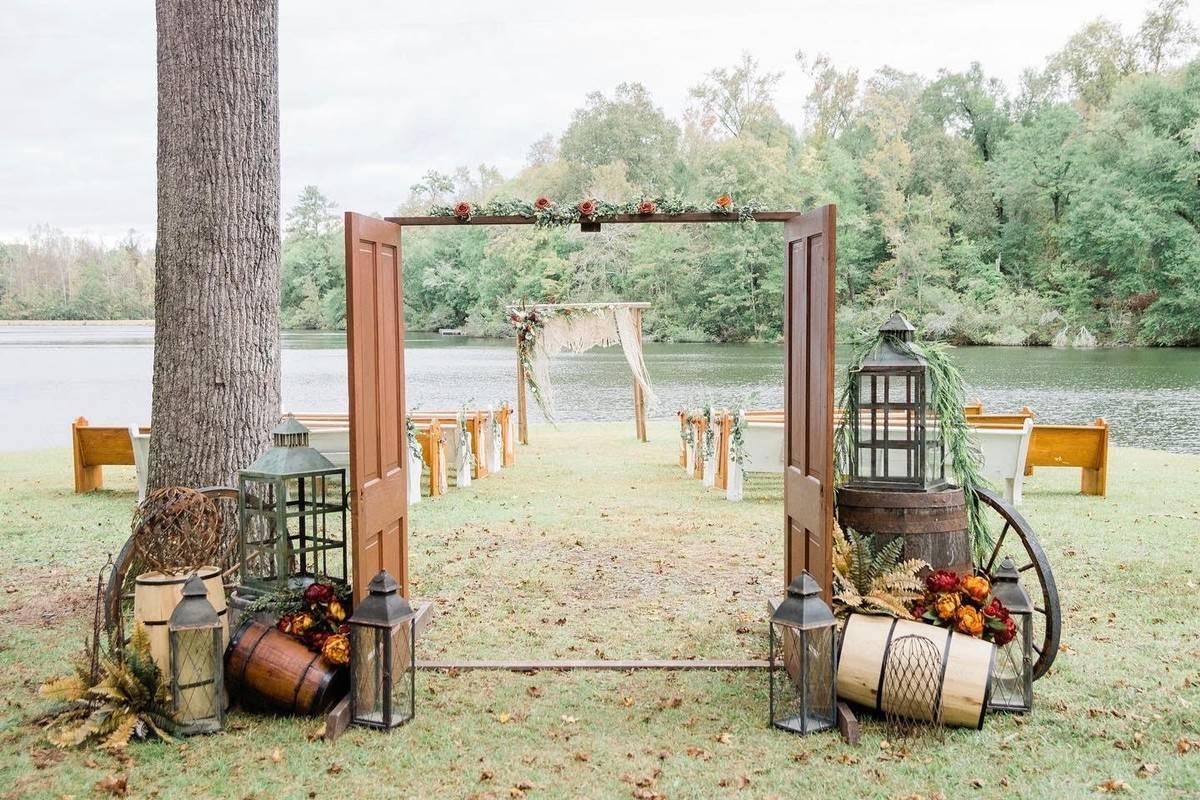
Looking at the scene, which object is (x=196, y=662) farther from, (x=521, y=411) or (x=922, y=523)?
(x=521, y=411)

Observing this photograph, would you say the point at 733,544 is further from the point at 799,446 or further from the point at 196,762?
the point at 196,762

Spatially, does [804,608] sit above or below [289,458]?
below

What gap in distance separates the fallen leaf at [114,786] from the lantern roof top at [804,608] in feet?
8.66

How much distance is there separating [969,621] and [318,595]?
2951mm

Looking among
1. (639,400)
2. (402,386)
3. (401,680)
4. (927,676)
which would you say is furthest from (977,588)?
(639,400)

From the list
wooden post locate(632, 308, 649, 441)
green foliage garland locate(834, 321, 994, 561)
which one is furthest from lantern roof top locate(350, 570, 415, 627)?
wooden post locate(632, 308, 649, 441)

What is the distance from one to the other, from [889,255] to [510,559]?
3848 cm

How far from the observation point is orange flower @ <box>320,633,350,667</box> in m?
4.44

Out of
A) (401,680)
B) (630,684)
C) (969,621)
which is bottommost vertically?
(630,684)

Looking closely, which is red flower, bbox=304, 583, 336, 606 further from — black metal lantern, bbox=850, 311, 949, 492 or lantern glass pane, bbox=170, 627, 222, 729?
black metal lantern, bbox=850, 311, 949, 492

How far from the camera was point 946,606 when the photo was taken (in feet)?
14.3

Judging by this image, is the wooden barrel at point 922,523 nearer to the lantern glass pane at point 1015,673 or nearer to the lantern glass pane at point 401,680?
the lantern glass pane at point 1015,673

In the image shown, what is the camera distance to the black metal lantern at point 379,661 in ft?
14.0

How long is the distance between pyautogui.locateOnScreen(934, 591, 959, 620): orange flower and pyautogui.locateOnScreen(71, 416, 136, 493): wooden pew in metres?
8.40
